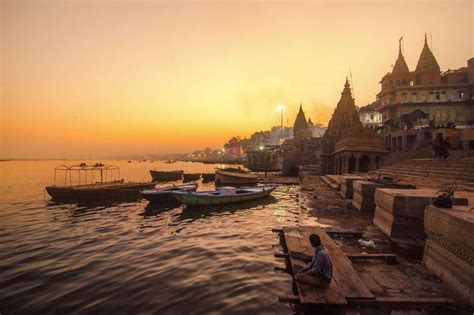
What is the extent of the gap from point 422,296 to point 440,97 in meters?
68.4

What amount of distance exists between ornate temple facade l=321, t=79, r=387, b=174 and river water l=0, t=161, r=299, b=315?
1964cm

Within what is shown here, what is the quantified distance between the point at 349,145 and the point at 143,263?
109 feet

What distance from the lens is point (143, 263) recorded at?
12586 mm

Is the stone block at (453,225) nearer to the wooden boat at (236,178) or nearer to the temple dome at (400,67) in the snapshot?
the wooden boat at (236,178)

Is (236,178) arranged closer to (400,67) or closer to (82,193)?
(82,193)

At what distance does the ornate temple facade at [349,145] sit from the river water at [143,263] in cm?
1964

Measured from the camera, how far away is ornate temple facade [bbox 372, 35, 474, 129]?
5859 centimetres

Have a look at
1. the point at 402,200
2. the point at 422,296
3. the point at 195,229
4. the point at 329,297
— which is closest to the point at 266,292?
→ the point at 329,297

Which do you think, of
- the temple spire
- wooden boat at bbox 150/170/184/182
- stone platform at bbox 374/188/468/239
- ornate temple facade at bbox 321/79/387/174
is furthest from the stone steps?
the temple spire

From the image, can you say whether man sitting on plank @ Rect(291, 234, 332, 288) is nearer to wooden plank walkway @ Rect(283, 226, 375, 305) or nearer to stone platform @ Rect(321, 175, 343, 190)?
wooden plank walkway @ Rect(283, 226, 375, 305)

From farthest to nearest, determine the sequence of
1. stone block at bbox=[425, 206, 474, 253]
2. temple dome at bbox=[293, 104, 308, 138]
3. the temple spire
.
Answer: temple dome at bbox=[293, 104, 308, 138]
the temple spire
stone block at bbox=[425, 206, 474, 253]

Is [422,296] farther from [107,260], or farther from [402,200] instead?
[107,260]

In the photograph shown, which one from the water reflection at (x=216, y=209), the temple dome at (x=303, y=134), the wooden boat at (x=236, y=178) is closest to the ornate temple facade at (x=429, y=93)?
the wooden boat at (x=236, y=178)

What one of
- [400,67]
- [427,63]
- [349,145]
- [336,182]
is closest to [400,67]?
[400,67]
